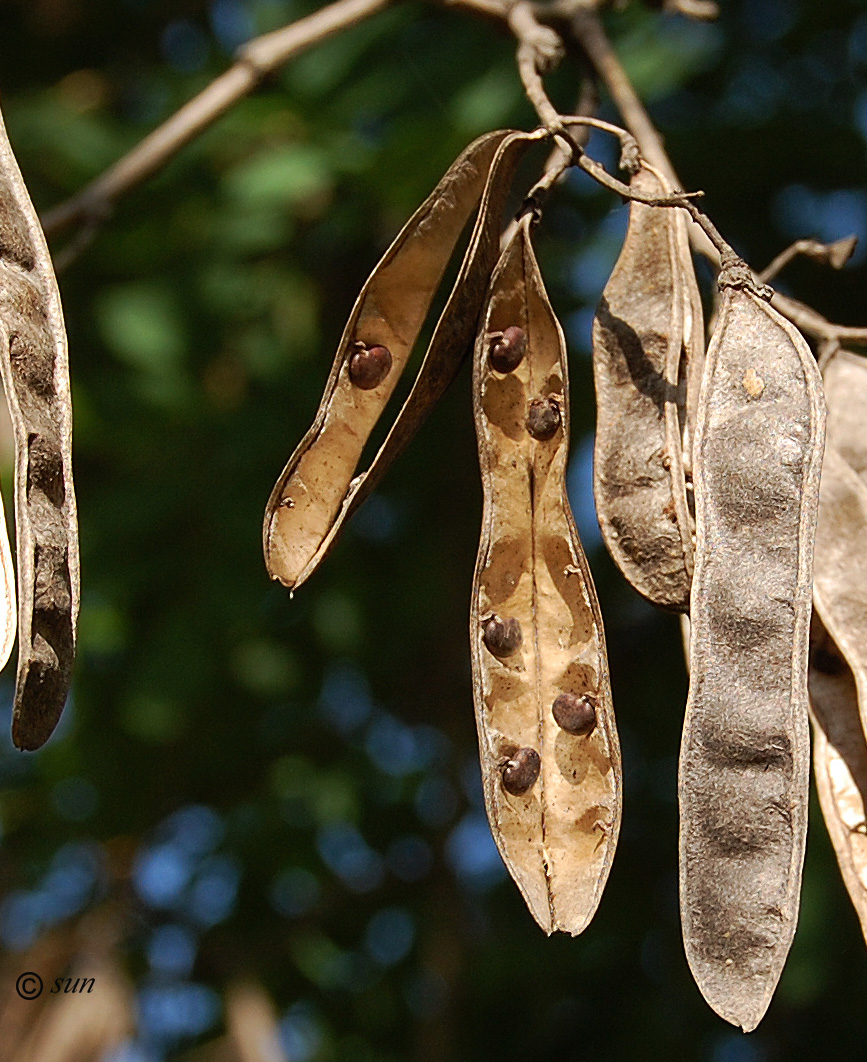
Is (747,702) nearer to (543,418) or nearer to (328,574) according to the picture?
(543,418)

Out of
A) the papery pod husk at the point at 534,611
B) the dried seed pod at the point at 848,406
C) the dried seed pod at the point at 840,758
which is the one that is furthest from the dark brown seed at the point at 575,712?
the dried seed pod at the point at 848,406

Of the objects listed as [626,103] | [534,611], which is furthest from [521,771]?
[626,103]

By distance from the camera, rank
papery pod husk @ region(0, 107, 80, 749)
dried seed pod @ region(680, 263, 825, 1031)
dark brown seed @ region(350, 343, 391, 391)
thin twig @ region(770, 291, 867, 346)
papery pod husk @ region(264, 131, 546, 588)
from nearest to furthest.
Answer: papery pod husk @ region(0, 107, 80, 749), dried seed pod @ region(680, 263, 825, 1031), papery pod husk @ region(264, 131, 546, 588), dark brown seed @ region(350, 343, 391, 391), thin twig @ region(770, 291, 867, 346)

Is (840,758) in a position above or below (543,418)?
below

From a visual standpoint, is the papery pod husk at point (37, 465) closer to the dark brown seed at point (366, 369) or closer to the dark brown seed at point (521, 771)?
the dark brown seed at point (366, 369)

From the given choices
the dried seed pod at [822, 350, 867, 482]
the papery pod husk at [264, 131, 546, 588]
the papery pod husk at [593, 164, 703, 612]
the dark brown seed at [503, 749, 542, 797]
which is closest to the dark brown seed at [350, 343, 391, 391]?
the papery pod husk at [264, 131, 546, 588]

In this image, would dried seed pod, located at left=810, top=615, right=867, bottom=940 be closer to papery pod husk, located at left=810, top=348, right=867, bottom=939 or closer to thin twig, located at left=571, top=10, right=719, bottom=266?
papery pod husk, located at left=810, top=348, right=867, bottom=939
